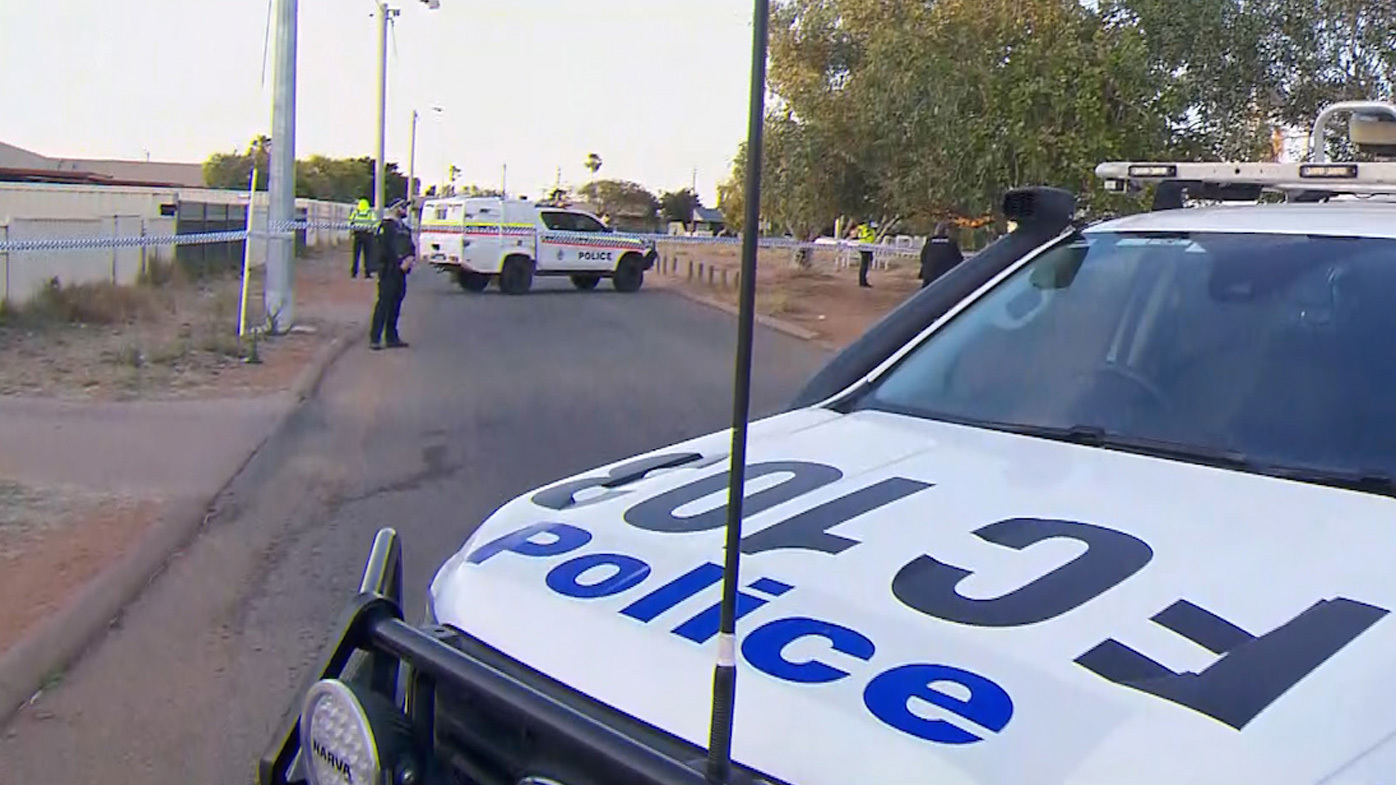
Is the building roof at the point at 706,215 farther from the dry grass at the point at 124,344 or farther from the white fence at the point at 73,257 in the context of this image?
the dry grass at the point at 124,344

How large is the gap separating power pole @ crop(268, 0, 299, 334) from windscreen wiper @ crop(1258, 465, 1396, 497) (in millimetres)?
15457

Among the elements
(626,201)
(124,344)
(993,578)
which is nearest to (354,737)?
(993,578)

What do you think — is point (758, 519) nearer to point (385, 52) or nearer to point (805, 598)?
point (805, 598)

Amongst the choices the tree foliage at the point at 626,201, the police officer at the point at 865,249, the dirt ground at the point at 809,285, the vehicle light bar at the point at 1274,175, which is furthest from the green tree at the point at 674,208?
the vehicle light bar at the point at 1274,175

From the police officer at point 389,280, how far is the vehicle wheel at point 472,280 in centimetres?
1115

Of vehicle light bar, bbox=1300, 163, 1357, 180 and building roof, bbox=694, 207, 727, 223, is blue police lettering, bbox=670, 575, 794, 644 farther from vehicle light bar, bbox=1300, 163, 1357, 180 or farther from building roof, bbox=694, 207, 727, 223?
building roof, bbox=694, 207, 727, 223

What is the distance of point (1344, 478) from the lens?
2.57 meters

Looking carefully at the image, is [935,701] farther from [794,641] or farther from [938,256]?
[938,256]

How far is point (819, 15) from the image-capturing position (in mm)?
29625

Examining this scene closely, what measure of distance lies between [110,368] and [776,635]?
40.4 feet

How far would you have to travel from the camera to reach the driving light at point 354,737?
205cm

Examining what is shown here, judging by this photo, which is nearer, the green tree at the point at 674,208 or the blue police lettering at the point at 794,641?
the blue police lettering at the point at 794,641

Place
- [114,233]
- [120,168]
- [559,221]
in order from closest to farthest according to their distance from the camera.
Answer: [114,233] → [559,221] → [120,168]

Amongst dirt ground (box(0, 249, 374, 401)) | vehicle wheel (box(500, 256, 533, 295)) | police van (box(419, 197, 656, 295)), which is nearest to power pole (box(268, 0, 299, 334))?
dirt ground (box(0, 249, 374, 401))
